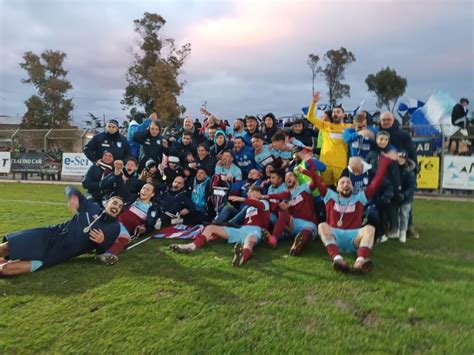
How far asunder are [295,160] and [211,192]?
5.37 feet

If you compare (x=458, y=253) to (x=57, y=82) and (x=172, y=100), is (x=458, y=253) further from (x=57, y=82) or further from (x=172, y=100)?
(x=57, y=82)

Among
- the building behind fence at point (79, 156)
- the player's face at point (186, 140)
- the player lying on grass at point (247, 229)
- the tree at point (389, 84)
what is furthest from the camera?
the tree at point (389, 84)

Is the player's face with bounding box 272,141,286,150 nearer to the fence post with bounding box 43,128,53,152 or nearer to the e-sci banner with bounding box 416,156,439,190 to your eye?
the e-sci banner with bounding box 416,156,439,190

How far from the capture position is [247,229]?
6.12 metres

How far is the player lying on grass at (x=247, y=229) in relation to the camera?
586cm

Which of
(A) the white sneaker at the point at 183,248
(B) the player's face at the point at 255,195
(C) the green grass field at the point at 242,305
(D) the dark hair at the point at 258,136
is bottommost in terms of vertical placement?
(C) the green grass field at the point at 242,305

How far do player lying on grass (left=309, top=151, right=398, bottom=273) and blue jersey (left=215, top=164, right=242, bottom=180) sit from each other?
206cm

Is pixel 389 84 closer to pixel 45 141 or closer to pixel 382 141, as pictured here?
pixel 45 141

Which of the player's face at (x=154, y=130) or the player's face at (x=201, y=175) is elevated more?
the player's face at (x=154, y=130)

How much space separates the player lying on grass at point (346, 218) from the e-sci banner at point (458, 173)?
897 cm

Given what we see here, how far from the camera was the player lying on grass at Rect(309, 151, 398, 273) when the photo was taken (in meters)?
5.19

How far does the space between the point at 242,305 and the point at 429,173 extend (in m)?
11.7

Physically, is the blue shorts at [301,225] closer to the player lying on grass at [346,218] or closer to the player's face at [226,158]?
the player lying on grass at [346,218]

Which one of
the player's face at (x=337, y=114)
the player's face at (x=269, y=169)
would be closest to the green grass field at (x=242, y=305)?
the player's face at (x=269, y=169)
